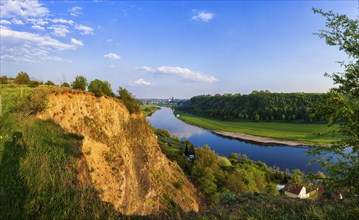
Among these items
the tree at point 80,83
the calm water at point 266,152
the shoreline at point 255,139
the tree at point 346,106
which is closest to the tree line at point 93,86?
the tree at point 80,83

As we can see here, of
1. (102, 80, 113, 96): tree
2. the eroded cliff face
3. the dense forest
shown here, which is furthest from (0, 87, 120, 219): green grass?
the dense forest

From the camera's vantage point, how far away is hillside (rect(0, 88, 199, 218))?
710cm

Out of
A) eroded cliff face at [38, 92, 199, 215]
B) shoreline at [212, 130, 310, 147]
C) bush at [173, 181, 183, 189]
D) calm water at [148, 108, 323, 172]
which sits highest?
eroded cliff face at [38, 92, 199, 215]

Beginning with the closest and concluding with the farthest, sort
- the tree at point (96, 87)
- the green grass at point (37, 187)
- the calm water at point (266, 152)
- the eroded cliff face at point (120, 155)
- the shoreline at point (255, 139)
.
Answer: the green grass at point (37, 187) → the eroded cliff face at point (120, 155) → the tree at point (96, 87) → the calm water at point (266, 152) → the shoreline at point (255, 139)

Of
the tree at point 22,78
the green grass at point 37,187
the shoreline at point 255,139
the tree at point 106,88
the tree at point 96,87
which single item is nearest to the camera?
the green grass at point 37,187

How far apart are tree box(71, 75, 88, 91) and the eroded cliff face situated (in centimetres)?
106

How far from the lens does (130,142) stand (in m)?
27.0

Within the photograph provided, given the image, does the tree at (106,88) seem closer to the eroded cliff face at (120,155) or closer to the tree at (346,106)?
the eroded cliff face at (120,155)

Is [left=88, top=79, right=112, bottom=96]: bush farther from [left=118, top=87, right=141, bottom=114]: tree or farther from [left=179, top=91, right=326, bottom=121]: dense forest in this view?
[left=179, top=91, right=326, bottom=121]: dense forest

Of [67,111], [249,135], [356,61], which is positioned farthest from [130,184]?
[249,135]

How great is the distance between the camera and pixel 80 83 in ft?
71.8

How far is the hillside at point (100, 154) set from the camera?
23.3 feet

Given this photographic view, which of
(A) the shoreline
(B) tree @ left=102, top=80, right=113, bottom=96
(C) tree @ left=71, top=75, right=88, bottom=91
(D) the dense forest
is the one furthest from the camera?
(D) the dense forest

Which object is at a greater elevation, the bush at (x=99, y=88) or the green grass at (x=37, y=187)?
the bush at (x=99, y=88)
